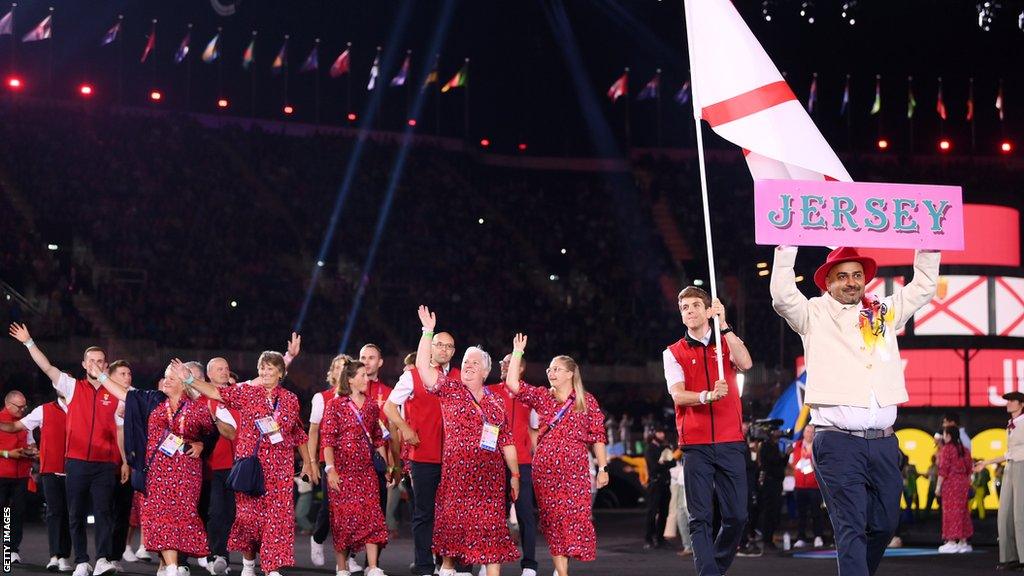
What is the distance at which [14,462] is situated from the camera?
13328 millimetres

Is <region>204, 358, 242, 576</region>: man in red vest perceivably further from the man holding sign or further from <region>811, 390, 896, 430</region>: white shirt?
<region>811, 390, 896, 430</region>: white shirt

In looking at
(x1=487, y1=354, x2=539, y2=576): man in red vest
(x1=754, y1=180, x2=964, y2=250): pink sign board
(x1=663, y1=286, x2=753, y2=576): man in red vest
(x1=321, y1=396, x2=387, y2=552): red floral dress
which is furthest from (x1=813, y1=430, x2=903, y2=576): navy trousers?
(x1=321, y1=396, x2=387, y2=552): red floral dress

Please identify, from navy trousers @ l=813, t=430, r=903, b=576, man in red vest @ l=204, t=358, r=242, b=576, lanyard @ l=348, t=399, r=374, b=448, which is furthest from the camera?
man in red vest @ l=204, t=358, r=242, b=576

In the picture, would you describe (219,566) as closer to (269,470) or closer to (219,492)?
(219,492)

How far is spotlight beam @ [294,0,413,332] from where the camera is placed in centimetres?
3472

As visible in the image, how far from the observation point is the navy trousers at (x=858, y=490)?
6.84 metres

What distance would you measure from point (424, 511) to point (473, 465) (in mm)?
795

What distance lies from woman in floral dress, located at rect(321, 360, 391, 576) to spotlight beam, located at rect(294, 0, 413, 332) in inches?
876

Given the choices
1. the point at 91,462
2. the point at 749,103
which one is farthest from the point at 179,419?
the point at 749,103

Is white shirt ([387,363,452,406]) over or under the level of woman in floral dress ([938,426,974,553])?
over

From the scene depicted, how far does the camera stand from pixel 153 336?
3027 centimetres

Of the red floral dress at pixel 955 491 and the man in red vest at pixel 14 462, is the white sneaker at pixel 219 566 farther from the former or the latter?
the red floral dress at pixel 955 491

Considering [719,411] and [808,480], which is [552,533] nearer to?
[719,411]

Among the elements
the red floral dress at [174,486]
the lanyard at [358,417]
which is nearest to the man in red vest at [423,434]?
the lanyard at [358,417]
